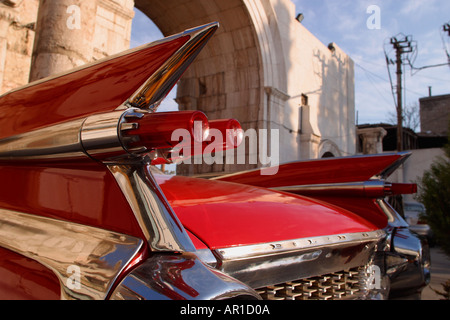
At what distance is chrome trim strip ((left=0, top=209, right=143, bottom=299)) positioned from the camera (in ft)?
2.23

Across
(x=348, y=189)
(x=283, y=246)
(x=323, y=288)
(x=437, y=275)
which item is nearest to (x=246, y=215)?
(x=283, y=246)

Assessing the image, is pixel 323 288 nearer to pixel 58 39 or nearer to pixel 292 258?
pixel 292 258

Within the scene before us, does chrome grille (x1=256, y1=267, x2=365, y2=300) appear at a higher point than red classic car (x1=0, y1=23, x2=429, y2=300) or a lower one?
lower

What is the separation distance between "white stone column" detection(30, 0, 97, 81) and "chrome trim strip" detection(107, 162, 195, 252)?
2950 millimetres

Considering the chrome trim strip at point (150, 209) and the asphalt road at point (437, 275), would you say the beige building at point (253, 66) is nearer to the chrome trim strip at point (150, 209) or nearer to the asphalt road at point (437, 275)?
the asphalt road at point (437, 275)

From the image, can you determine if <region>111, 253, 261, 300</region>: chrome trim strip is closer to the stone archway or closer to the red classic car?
the red classic car

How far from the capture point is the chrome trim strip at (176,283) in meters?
0.62

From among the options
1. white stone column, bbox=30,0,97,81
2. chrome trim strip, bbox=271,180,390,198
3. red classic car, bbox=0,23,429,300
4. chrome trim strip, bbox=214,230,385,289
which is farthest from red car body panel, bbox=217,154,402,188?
white stone column, bbox=30,0,97,81

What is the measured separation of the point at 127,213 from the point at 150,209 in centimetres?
5

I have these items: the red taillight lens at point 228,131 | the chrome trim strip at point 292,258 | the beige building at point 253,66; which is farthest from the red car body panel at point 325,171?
the beige building at point 253,66

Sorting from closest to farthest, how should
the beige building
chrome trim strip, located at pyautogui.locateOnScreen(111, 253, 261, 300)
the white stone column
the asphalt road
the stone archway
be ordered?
chrome trim strip, located at pyautogui.locateOnScreen(111, 253, 261, 300)
the white stone column
the asphalt road
the beige building
the stone archway

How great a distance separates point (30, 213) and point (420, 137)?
111ft
